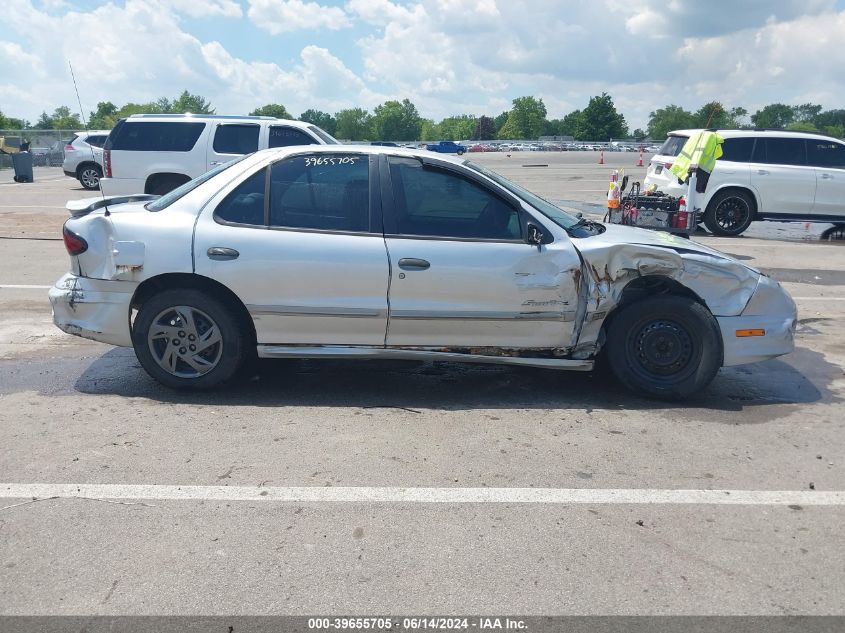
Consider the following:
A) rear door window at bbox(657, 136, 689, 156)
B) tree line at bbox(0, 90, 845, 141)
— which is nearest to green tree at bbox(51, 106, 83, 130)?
tree line at bbox(0, 90, 845, 141)

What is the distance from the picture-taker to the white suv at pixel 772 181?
1386cm

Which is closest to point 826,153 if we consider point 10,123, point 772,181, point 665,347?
point 772,181

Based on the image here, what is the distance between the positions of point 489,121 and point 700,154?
13214cm

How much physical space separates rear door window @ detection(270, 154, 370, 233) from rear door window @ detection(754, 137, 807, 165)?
10.9m

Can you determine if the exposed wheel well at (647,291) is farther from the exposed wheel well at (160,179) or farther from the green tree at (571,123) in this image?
the green tree at (571,123)

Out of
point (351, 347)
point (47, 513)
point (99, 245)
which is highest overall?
point (99, 245)

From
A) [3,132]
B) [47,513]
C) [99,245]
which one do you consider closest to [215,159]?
[99,245]

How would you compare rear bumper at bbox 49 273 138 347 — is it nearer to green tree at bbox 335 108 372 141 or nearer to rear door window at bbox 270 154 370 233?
rear door window at bbox 270 154 370 233

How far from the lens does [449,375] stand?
6.01 meters

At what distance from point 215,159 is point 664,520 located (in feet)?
36.0

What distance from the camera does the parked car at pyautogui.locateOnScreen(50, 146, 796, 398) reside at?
5.21m

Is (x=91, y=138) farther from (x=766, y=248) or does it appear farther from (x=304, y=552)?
(x=304, y=552)

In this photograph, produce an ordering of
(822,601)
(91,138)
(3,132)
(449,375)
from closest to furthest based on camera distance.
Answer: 1. (822,601)
2. (449,375)
3. (91,138)
4. (3,132)

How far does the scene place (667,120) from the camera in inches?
4562
